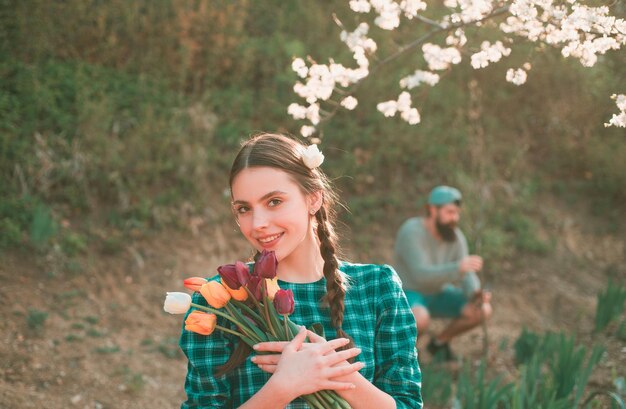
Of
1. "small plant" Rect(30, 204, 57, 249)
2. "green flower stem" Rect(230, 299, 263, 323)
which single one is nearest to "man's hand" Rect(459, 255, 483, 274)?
"green flower stem" Rect(230, 299, 263, 323)

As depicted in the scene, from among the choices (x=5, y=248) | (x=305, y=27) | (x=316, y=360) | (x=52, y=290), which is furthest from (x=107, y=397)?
(x=305, y=27)

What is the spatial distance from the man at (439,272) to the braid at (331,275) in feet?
7.62

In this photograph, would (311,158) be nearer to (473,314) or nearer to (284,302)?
(284,302)

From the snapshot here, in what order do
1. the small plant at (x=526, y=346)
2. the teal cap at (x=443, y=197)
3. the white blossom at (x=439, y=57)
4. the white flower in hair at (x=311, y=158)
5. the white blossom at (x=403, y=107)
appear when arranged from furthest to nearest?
the teal cap at (x=443, y=197), the small plant at (x=526, y=346), the white blossom at (x=403, y=107), the white blossom at (x=439, y=57), the white flower in hair at (x=311, y=158)

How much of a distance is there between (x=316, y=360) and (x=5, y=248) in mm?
3583

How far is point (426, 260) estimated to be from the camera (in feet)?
14.1

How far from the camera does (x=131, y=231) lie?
16.2 ft

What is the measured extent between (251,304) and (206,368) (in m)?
0.23

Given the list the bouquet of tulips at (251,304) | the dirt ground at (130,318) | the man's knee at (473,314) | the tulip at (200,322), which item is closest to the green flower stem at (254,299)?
the bouquet of tulips at (251,304)

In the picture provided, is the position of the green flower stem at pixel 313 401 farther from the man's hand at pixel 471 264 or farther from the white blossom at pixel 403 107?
the man's hand at pixel 471 264

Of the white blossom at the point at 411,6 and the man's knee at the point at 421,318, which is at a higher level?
the white blossom at the point at 411,6

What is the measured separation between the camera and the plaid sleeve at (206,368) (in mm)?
1709

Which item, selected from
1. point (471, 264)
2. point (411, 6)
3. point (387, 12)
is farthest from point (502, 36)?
point (471, 264)

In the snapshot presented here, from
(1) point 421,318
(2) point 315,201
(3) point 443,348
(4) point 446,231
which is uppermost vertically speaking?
(4) point 446,231
